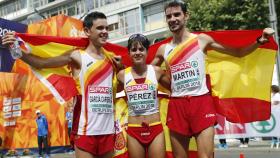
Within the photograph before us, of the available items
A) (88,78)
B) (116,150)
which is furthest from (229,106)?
(88,78)

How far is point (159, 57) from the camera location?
640 centimetres

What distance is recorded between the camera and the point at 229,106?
7.01 metres

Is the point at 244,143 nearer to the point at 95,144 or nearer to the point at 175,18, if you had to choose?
the point at 175,18

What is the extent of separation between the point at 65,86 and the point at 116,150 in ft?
3.83

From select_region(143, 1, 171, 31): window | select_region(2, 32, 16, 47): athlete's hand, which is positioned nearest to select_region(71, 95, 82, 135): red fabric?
select_region(2, 32, 16, 47): athlete's hand

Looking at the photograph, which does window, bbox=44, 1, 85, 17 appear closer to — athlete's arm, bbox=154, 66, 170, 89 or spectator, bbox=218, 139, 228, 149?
spectator, bbox=218, 139, 228, 149

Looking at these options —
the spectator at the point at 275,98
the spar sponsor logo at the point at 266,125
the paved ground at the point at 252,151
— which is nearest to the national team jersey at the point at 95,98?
the paved ground at the point at 252,151

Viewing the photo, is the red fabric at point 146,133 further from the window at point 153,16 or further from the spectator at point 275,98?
the window at point 153,16

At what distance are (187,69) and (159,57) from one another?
60 cm

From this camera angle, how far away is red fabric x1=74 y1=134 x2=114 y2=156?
5551mm

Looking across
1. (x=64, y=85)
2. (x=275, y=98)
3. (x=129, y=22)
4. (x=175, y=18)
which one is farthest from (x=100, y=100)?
(x=129, y=22)

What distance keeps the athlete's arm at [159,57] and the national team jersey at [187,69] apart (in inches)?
10.1

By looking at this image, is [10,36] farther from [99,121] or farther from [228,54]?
[228,54]

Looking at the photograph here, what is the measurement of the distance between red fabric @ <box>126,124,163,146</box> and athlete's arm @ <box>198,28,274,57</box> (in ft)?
3.91
